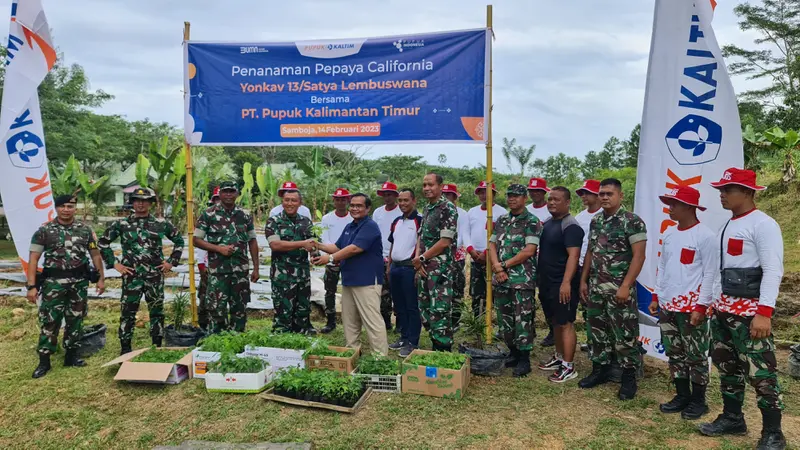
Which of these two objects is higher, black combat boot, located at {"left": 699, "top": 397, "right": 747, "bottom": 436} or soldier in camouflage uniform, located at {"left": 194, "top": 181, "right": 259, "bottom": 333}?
soldier in camouflage uniform, located at {"left": 194, "top": 181, "right": 259, "bottom": 333}

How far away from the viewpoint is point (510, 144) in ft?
107

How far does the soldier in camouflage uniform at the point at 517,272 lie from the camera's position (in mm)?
4992

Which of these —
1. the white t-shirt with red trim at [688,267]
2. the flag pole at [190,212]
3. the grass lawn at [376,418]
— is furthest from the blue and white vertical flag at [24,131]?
the white t-shirt with red trim at [688,267]

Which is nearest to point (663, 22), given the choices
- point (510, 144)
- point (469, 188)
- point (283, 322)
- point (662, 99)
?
point (662, 99)

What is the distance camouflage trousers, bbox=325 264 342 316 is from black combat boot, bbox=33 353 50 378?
128 inches

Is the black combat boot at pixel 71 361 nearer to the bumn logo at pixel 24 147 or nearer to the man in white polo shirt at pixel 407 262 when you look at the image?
the bumn logo at pixel 24 147

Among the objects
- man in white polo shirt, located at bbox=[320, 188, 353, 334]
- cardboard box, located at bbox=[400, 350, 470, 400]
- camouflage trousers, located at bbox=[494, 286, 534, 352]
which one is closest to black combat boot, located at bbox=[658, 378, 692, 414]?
camouflage trousers, located at bbox=[494, 286, 534, 352]

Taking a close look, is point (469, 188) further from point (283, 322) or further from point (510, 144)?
point (283, 322)

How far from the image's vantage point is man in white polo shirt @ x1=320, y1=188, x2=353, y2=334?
6.90 meters

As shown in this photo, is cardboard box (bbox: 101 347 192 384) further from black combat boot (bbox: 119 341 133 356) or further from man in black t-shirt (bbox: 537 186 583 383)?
man in black t-shirt (bbox: 537 186 583 383)

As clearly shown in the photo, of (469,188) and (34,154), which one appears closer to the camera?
(34,154)

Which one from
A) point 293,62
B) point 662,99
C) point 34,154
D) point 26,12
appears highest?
point 26,12

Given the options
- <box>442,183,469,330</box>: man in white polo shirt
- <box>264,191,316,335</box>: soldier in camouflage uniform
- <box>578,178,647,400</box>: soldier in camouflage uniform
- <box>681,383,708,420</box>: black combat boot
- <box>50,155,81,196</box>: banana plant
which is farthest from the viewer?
<box>50,155,81,196</box>: banana plant

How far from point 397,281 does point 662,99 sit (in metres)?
3.35
